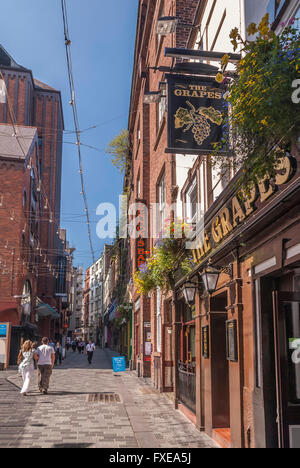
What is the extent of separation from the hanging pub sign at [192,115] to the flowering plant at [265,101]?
248 centimetres

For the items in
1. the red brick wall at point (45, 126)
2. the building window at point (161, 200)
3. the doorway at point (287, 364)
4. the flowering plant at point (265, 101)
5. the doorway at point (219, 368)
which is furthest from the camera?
the red brick wall at point (45, 126)

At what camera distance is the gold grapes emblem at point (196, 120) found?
26.2 feet

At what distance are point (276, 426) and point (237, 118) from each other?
12.2 feet

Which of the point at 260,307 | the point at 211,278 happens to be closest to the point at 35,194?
the point at 211,278

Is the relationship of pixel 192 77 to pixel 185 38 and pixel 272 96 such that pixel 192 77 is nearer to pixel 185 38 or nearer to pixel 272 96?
pixel 272 96

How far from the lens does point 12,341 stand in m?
26.7

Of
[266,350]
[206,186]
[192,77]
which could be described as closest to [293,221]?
[266,350]

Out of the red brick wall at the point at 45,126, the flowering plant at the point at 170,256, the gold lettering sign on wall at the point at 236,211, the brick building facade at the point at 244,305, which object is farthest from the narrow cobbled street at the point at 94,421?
the red brick wall at the point at 45,126

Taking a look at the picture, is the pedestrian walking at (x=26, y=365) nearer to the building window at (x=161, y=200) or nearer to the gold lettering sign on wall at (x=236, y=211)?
the building window at (x=161, y=200)

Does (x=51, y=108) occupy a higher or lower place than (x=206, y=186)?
higher

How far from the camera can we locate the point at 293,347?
5.89 m

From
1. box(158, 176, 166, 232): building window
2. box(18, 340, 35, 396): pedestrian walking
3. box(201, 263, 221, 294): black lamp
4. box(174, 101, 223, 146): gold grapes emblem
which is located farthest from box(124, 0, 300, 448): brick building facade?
box(18, 340, 35, 396): pedestrian walking

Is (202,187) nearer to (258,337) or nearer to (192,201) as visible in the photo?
(192,201)

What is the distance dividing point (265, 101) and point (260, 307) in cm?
281
